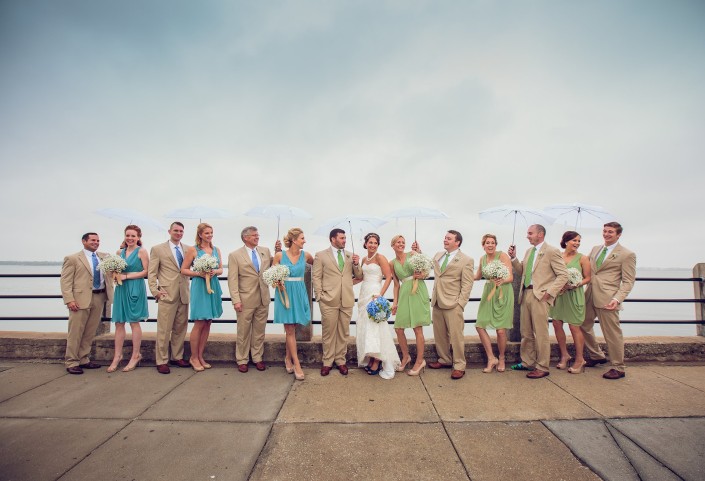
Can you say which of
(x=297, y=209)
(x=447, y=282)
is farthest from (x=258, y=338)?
(x=447, y=282)

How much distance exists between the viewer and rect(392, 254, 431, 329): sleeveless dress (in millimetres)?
5281

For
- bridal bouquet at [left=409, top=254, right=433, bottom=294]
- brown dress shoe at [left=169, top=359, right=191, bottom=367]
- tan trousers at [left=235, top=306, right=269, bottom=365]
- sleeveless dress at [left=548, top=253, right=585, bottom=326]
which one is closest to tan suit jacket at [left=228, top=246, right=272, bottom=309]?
tan trousers at [left=235, top=306, right=269, bottom=365]

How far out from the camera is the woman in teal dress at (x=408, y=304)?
17.2 ft

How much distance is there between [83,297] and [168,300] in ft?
4.29

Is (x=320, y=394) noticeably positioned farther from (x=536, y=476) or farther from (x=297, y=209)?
(x=297, y=209)

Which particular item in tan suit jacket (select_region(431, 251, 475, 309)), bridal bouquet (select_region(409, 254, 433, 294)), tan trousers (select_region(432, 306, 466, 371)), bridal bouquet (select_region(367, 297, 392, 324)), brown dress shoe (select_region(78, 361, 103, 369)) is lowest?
brown dress shoe (select_region(78, 361, 103, 369))

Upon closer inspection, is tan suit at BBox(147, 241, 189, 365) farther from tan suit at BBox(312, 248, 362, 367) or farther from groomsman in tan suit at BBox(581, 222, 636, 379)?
groomsman in tan suit at BBox(581, 222, 636, 379)

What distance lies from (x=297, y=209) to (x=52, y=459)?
405 cm

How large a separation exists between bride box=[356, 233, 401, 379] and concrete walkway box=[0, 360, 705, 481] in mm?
276

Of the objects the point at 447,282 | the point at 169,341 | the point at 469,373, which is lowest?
the point at 469,373

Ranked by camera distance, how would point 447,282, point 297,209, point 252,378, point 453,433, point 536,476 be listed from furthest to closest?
point 297,209
point 447,282
point 252,378
point 453,433
point 536,476

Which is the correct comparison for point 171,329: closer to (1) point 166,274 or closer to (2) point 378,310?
(1) point 166,274

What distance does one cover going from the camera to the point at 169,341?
5336 millimetres

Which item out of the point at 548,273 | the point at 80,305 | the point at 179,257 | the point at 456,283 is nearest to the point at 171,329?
the point at 179,257
